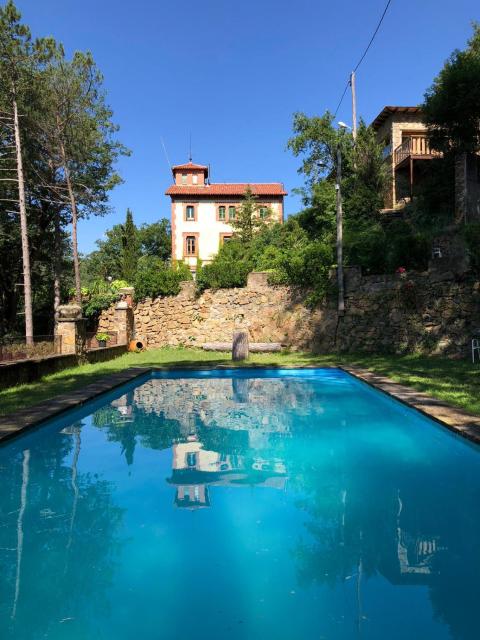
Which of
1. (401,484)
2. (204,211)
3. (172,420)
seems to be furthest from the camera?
(204,211)

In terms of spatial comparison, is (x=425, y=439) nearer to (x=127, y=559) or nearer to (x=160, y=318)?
(x=127, y=559)

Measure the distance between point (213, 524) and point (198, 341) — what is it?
1397 centimetres

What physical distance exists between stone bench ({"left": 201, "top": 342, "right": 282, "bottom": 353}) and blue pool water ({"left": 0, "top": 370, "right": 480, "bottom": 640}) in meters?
8.40

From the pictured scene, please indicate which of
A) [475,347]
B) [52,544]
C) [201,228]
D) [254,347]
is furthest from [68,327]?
[201,228]

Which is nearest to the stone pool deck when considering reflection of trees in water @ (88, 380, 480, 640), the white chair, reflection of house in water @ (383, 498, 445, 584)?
reflection of trees in water @ (88, 380, 480, 640)

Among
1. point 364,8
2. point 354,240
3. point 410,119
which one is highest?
point 410,119

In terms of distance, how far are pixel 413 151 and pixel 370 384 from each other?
14.9 meters

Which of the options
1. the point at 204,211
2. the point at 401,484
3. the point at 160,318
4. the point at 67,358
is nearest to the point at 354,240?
the point at 160,318

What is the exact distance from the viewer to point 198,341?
16969mm

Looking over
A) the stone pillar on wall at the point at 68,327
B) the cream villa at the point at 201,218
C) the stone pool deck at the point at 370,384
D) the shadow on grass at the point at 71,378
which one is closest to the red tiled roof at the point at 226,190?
the cream villa at the point at 201,218

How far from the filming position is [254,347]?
14320 millimetres

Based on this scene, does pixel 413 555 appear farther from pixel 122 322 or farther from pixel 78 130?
pixel 78 130

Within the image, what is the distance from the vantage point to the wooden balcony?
18422mm

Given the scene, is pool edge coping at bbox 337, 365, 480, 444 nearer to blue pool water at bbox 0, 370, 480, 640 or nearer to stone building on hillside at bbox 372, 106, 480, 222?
blue pool water at bbox 0, 370, 480, 640
